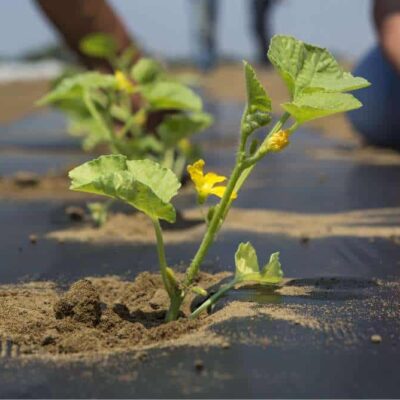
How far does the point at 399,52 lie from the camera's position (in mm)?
4020

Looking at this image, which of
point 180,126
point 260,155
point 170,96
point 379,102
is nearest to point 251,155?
point 260,155

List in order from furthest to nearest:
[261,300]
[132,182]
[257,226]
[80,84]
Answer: [257,226] < [80,84] < [261,300] < [132,182]

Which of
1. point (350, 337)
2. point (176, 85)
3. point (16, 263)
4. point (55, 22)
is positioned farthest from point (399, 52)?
point (350, 337)

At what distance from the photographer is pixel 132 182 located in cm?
141

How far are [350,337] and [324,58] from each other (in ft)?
1.65

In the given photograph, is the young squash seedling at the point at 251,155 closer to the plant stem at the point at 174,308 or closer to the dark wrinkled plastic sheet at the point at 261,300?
the plant stem at the point at 174,308

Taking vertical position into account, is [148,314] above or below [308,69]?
below

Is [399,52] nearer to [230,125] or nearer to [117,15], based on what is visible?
[117,15]

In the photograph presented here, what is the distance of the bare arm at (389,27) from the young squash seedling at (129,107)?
1272 millimetres

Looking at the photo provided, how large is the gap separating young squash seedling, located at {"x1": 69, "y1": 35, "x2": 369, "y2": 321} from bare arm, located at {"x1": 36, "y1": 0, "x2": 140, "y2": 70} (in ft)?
7.86

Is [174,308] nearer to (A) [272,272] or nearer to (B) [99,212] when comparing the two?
(A) [272,272]

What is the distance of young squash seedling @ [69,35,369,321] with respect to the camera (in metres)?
1.45

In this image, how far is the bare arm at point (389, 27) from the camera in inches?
160

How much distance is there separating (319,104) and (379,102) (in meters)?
3.24
